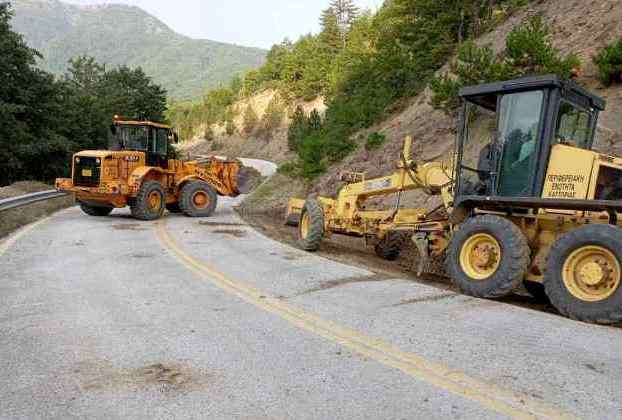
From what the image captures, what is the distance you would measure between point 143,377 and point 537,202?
16.3 ft

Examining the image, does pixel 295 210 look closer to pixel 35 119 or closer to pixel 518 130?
pixel 518 130

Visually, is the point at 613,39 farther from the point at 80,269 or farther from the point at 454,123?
the point at 80,269

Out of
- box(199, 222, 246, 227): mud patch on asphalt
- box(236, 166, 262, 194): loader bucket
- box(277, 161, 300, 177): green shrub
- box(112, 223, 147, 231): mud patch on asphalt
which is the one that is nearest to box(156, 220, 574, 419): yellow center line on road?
box(112, 223, 147, 231): mud patch on asphalt

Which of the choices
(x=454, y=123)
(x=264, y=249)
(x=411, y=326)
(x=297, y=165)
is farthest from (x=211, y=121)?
(x=411, y=326)

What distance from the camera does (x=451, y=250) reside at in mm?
7324

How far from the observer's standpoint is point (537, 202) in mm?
6473

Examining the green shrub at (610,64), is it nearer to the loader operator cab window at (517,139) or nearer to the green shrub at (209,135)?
the loader operator cab window at (517,139)

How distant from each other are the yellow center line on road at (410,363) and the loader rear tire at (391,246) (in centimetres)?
454

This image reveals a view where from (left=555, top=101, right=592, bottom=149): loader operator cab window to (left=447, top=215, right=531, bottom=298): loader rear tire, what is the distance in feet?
4.55

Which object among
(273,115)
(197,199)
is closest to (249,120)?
(273,115)

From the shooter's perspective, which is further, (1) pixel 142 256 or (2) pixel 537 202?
(1) pixel 142 256

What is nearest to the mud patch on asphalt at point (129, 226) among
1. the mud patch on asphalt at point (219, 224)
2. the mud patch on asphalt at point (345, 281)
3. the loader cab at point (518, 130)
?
the mud patch on asphalt at point (219, 224)

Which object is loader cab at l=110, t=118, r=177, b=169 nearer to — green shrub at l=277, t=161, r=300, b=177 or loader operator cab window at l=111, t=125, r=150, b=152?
loader operator cab window at l=111, t=125, r=150, b=152

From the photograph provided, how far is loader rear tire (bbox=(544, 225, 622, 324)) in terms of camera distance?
5.57 metres
